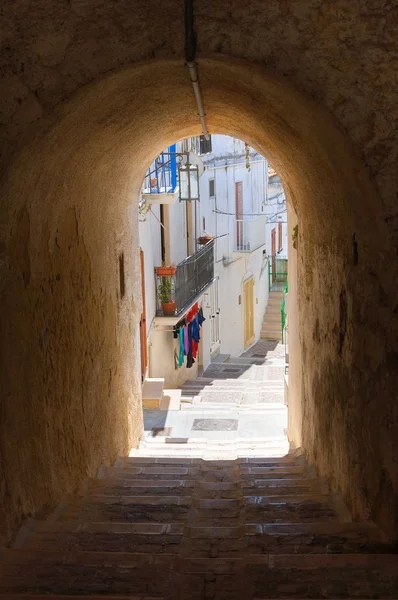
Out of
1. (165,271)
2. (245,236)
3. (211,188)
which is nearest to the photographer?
(165,271)

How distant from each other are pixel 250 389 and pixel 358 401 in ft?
38.6

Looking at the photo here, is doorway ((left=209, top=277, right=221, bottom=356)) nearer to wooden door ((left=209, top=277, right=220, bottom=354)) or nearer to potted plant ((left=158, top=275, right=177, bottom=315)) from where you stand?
wooden door ((left=209, top=277, right=220, bottom=354))

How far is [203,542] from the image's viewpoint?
4.13 m

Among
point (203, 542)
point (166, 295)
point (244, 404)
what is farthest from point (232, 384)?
point (203, 542)

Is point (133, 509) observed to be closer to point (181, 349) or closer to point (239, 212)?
point (181, 349)

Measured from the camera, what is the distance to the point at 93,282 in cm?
661

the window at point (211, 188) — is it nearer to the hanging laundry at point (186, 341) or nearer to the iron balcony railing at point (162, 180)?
the hanging laundry at point (186, 341)

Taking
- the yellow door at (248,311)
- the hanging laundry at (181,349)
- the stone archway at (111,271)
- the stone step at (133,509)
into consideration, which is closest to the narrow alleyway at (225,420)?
the hanging laundry at (181,349)

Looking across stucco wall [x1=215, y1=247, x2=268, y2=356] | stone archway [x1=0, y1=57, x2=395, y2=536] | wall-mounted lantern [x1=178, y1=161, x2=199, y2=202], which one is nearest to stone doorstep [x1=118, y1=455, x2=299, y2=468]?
stone archway [x1=0, y1=57, x2=395, y2=536]

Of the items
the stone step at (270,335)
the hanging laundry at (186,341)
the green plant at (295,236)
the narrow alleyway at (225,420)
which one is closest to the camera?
the green plant at (295,236)

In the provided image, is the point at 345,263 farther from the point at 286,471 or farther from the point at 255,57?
the point at 286,471

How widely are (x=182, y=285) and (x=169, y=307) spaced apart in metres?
0.88

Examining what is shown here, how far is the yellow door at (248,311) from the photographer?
24.4 m

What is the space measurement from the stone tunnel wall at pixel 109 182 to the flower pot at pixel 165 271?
8.16 metres
